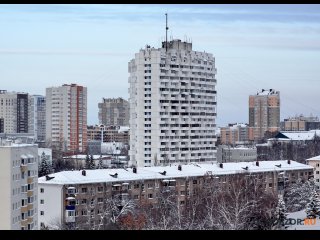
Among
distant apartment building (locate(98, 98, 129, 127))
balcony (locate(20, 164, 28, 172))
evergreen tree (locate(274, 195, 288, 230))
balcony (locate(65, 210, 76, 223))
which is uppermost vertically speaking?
distant apartment building (locate(98, 98, 129, 127))

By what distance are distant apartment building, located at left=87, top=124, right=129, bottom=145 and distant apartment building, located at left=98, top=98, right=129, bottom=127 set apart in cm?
138

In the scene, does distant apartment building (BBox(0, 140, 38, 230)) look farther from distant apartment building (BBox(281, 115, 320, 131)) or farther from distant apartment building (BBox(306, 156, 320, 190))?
distant apartment building (BBox(281, 115, 320, 131))

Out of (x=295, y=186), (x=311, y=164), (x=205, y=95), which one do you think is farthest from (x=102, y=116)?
(x=295, y=186)

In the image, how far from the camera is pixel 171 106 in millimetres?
11633

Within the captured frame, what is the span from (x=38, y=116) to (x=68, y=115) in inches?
98.0

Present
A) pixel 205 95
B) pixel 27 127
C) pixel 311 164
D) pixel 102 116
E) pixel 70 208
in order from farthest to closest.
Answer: pixel 102 116 < pixel 27 127 < pixel 205 95 < pixel 311 164 < pixel 70 208

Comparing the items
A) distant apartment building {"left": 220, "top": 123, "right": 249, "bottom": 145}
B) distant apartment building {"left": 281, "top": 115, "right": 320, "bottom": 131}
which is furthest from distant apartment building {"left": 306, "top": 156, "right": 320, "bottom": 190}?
distant apartment building {"left": 281, "top": 115, "right": 320, "bottom": 131}

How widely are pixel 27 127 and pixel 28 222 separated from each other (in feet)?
43.2

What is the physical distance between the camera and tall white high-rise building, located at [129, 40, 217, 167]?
11094mm

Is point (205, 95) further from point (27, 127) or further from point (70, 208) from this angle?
point (70, 208)

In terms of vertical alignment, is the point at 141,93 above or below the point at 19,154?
above

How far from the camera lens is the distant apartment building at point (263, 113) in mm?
17453

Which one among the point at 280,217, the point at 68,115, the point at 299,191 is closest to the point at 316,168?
the point at 299,191
